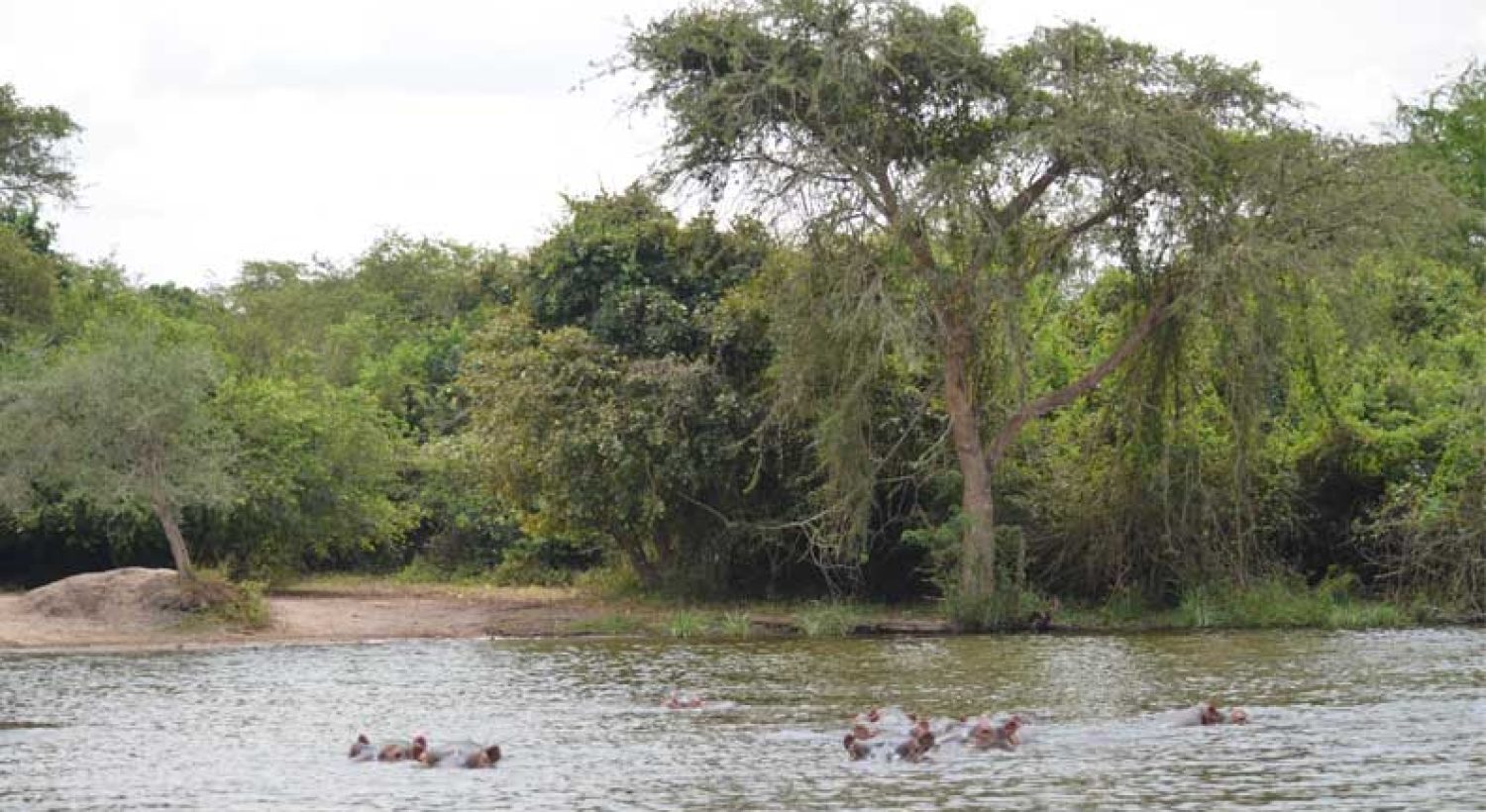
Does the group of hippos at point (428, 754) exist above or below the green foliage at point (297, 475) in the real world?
below

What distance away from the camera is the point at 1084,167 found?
32.2 m

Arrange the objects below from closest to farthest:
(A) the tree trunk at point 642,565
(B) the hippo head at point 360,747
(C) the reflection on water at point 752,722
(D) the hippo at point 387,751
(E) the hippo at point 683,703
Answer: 1. (C) the reflection on water at point 752,722
2. (D) the hippo at point 387,751
3. (B) the hippo head at point 360,747
4. (E) the hippo at point 683,703
5. (A) the tree trunk at point 642,565

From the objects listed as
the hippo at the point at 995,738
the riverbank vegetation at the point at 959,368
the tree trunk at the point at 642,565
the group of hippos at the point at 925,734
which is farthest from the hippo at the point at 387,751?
the tree trunk at the point at 642,565

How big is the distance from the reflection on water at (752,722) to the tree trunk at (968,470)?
1.93m

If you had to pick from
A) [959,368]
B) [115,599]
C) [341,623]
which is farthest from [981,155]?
[115,599]

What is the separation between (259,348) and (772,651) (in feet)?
89.5

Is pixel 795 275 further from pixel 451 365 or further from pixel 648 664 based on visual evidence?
pixel 451 365

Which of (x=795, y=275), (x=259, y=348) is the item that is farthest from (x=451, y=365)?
(x=795, y=275)

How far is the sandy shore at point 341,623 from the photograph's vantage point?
32.5 metres

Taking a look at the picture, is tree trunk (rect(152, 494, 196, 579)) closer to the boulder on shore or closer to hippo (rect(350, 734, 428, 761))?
the boulder on shore

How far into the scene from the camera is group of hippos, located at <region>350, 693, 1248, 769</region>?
59.4 feet

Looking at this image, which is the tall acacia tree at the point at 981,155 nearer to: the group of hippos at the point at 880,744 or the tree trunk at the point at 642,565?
the tree trunk at the point at 642,565

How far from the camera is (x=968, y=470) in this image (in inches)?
1330

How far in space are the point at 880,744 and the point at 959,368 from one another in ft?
53.2
